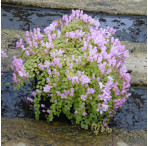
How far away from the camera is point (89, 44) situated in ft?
9.87

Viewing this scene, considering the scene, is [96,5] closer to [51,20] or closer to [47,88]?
[51,20]

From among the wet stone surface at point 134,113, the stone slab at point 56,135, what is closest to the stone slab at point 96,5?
the wet stone surface at point 134,113

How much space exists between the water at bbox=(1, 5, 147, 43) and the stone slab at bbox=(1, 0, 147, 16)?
0.17m

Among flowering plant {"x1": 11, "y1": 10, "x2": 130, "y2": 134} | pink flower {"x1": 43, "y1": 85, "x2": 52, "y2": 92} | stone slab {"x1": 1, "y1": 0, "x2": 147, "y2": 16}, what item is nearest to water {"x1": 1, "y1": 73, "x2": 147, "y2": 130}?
flowering plant {"x1": 11, "y1": 10, "x2": 130, "y2": 134}

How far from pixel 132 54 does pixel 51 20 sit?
230 cm

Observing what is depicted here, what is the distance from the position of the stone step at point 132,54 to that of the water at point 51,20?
1.14 ft

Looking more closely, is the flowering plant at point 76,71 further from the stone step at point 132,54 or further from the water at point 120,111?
the stone step at point 132,54

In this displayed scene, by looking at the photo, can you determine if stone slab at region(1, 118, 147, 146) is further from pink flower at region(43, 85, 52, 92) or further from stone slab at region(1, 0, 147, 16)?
stone slab at region(1, 0, 147, 16)

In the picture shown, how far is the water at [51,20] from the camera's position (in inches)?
228

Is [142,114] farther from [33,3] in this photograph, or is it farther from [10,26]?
[33,3]

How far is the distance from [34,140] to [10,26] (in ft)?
11.0

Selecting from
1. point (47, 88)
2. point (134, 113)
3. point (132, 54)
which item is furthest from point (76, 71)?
point (132, 54)

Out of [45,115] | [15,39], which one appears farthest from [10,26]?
[45,115]

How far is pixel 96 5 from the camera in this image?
6953mm
